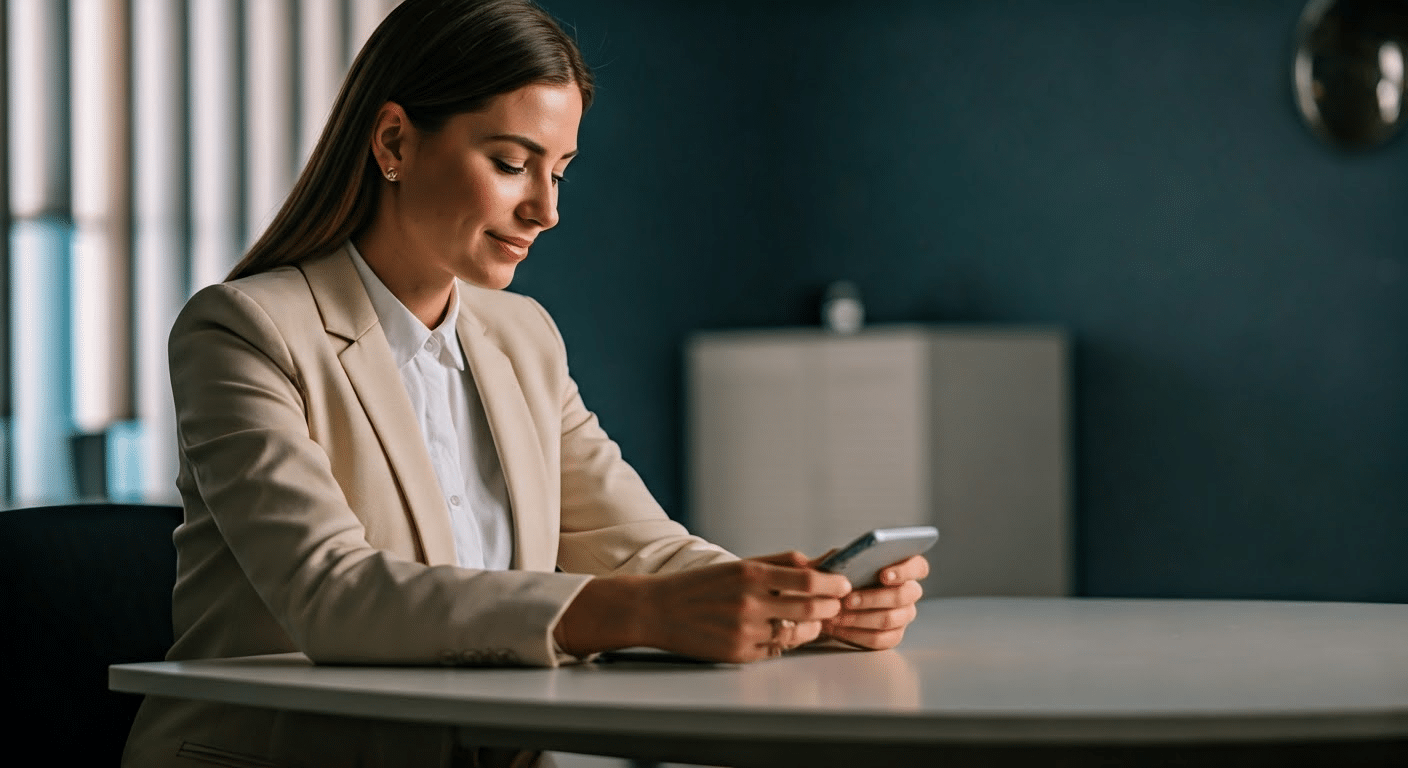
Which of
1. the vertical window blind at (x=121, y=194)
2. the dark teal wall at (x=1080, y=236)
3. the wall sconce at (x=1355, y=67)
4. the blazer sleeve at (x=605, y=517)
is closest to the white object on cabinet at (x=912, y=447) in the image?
the dark teal wall at (x=1080, y=236)

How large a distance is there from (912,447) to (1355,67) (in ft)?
11.3

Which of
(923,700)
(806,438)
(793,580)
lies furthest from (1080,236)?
(923,700)

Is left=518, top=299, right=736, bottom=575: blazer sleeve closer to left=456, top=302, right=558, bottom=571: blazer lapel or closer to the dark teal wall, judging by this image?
left=456, top=302, right=558, bottom=571: blazer lapel

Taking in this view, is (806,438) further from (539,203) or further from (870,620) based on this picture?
(870,620)

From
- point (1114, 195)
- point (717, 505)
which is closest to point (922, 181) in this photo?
point (1114, 195)

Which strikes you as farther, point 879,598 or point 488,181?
point 488,181

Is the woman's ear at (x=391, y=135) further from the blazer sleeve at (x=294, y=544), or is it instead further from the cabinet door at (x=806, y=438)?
the cabinet door at (x=806, y=438)

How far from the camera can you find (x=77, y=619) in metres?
1.78

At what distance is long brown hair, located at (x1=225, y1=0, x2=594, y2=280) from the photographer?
69.1 inches

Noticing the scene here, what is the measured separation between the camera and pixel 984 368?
6.18 m

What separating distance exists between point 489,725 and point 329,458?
0.53m

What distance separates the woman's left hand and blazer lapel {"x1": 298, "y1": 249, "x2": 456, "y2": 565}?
1.37ft

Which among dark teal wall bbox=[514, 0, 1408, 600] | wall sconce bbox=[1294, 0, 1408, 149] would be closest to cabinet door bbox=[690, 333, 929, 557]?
dark teal wall bbox=[514, 0, 1408, 600]

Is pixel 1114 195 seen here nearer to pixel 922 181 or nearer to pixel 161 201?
pixel 922 181
